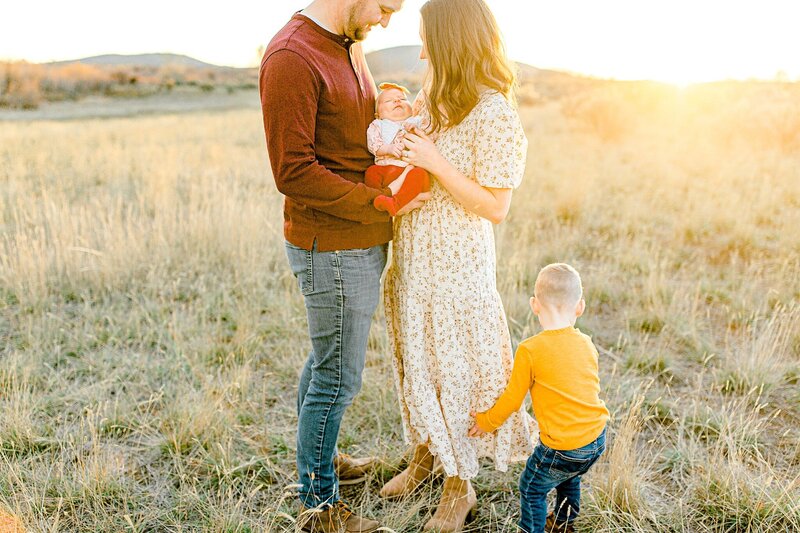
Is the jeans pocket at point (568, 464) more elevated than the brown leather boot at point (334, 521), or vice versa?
the jeans pocket at point (568, 464)

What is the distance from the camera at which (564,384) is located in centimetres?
205

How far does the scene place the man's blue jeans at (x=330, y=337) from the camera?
2113 mm

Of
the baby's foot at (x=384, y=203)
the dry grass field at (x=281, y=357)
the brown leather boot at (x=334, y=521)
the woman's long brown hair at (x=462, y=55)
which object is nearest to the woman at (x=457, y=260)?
the woman's long brown hair at (x=462, y=55)

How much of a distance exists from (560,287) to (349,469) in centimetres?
147

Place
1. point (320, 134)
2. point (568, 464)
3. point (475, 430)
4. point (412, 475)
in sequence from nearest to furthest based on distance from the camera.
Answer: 1. point (320, 134)
2. point (568, 464)
3. point (475, 430)
4. point (412, 475)

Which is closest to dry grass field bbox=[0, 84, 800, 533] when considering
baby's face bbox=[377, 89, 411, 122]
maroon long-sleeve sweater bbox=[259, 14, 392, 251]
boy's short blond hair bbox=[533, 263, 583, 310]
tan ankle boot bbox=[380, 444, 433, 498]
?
tan ankle boot bbox=[380, 444, 433, 498]

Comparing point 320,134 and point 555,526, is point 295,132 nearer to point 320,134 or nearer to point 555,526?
point 320,134

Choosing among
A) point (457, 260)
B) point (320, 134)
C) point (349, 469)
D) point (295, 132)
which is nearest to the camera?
point (295, 132)

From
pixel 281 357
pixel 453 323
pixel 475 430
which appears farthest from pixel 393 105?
pixel 281 357

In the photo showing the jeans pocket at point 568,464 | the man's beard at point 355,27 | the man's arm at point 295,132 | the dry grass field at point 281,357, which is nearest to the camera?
the man's arm at point 295,132

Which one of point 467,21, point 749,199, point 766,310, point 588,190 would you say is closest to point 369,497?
point 467,21

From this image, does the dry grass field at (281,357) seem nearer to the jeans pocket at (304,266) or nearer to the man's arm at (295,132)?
the jeans pocket at (304,266)

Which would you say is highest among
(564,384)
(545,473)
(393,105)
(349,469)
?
(393,105)

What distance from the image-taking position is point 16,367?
11.7 ft
